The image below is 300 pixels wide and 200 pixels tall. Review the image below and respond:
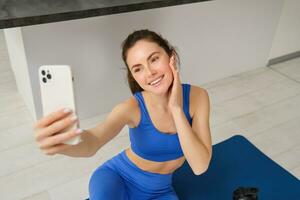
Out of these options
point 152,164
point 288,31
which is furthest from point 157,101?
point 288,31

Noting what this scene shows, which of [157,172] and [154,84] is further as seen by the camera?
[157,172]

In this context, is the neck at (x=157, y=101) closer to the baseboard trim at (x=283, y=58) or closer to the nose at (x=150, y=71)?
the nose at (x=150, y=71)

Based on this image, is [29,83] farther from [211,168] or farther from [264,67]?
[264,67]

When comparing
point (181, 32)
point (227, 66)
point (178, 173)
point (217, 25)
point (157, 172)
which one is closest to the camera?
point (157, 172)

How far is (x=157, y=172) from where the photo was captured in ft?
3.44

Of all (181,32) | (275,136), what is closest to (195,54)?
(181,32)

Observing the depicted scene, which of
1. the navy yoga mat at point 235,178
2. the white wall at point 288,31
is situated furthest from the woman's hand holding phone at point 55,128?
the white wall at point 288,31

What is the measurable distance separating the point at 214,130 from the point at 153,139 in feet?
2.77

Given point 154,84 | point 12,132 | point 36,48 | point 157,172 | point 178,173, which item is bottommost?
point 12,132

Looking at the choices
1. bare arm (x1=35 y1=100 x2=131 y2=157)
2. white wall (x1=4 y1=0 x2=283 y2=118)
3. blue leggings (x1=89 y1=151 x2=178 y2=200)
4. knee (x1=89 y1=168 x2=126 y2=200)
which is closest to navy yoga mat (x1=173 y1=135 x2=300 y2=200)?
blue leggings (x1=89 y1=151 x2=178 y2=200)

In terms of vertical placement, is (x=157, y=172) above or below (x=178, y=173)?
above

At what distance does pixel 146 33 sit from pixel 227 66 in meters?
1.37

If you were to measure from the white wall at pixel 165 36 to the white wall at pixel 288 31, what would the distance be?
0.18ft

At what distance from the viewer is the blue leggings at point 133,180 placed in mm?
1004
